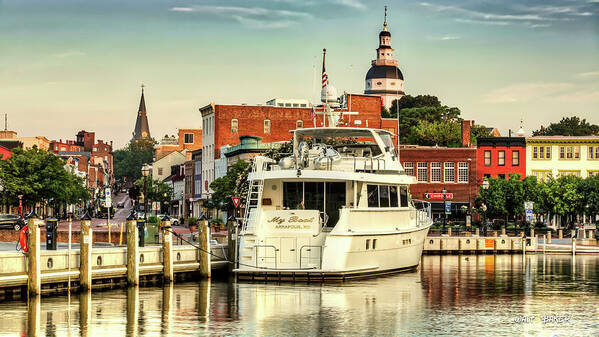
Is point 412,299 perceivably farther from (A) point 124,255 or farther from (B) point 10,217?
(B) point 10,217

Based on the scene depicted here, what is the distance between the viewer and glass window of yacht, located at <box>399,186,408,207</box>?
1858 inches

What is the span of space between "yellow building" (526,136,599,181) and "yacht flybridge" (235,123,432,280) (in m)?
63.1

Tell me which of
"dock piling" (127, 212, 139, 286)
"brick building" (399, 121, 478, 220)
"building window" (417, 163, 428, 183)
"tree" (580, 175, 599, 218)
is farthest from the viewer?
"building window" (417, 163, 428, 183)

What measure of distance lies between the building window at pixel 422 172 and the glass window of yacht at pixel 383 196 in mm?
58241

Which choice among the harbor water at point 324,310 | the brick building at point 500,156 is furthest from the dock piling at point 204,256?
the brick building at point 500,156

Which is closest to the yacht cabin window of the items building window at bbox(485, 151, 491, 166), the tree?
the tree

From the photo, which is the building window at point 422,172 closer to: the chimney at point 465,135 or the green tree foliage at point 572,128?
the chimney at point 465,135

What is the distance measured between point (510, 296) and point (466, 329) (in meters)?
10.4

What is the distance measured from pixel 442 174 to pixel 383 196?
2340 inches

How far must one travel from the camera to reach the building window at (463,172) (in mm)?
103562

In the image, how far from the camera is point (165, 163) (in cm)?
15262

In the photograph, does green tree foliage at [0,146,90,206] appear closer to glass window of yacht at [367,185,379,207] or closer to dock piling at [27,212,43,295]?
glass window of yacht at [367,185,379,207]

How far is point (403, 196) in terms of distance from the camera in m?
47.9

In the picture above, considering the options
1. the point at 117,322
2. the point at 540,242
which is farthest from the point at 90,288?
the point at 540,242
